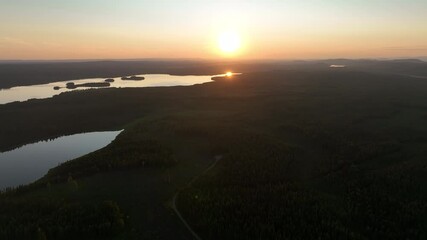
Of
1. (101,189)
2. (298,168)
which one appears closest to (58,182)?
(101,189)

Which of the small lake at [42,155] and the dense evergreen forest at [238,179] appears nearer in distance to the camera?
the dense evergreen forest at [238,179]

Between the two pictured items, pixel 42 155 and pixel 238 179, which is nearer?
pixel 238 179

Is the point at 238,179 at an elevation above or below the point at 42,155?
above

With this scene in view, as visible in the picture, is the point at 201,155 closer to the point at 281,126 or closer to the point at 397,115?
the point at 281,126

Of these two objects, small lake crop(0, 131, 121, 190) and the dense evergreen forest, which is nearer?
the dense evergreen forest
